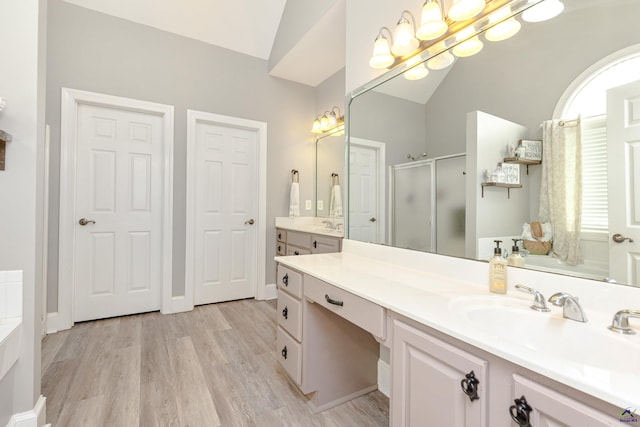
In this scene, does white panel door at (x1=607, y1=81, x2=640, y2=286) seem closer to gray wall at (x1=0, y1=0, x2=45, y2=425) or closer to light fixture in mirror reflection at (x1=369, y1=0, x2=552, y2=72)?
light fixture in mirror reflection at (x1=369, y1=0, x2=552, y2=72)

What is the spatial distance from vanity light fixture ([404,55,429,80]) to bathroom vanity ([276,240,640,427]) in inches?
38.0

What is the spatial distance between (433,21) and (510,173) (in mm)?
798

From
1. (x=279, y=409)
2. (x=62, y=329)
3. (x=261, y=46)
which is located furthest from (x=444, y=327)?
(x=261, y=46)

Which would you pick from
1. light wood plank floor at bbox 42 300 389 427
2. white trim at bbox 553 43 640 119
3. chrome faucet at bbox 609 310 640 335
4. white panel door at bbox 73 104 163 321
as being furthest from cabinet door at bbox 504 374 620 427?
white panel door at bbox 73 104 163 321

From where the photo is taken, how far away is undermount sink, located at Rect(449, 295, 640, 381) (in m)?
0.72

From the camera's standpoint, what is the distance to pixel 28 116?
127 cm

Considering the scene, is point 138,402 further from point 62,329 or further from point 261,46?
point 261,46

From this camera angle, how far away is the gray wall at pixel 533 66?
3.10ft

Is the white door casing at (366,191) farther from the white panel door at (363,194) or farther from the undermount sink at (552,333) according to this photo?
the undermount sink at (552,333)

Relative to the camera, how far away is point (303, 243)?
2865mm

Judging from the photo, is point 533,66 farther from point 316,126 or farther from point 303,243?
point 316,126

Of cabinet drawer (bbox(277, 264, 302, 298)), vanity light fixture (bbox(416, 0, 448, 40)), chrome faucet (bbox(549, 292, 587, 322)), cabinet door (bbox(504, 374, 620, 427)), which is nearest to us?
cabinet door (bbox(504, 374, 620, 427))

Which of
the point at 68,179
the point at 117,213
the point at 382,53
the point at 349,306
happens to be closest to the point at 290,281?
the point at 349,306

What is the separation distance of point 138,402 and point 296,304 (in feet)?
3.35
